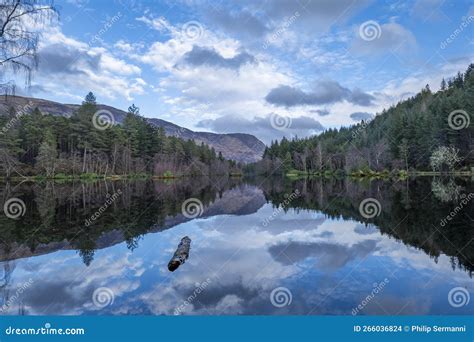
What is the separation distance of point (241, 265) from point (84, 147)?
3096 inches

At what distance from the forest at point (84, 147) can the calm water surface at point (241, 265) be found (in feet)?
184

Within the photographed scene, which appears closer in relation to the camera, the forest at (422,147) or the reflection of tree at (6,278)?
the reflection of tree at (6,278)

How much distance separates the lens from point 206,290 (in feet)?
30.7

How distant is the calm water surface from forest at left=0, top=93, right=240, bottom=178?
55986 millimetres

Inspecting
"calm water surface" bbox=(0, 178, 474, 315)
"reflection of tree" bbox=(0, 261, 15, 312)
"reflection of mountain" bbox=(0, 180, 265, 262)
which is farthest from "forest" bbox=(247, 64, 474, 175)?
"reflection of tree" bbox=(0, 261, 15, 312)

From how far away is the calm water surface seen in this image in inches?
332

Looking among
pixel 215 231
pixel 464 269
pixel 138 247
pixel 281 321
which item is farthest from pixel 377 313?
pixel 215 231

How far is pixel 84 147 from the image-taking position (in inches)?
3159

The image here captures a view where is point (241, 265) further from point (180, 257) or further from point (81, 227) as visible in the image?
point (81, 227)

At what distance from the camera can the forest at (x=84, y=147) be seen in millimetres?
68250

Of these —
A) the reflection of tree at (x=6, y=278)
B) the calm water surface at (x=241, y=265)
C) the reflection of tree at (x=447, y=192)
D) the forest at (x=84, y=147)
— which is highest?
the forest at (x=84, y=147)

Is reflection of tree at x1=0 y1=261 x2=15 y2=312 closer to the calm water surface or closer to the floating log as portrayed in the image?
the calm water surface

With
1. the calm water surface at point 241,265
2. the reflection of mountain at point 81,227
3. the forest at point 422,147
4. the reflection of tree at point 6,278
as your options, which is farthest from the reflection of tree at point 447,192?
the forest at point 422,147

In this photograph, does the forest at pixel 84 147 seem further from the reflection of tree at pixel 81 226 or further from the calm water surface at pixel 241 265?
the calm water surface at pixel 241 265
